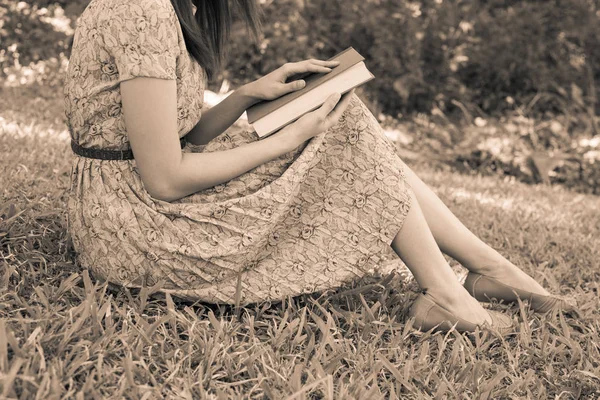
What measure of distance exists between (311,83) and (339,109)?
5.0 inches

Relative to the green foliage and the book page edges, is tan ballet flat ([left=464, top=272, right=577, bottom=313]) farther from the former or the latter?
the green foliage

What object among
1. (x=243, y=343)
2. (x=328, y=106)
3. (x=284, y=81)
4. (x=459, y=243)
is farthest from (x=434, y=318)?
(x=284, y=81)

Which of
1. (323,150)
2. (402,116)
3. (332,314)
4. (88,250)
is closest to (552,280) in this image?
(332,314)

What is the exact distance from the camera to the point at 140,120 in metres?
1.78

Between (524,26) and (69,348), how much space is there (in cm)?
557

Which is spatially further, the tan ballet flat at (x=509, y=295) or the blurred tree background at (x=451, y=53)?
the blurred tree background at (x=451, y=53)

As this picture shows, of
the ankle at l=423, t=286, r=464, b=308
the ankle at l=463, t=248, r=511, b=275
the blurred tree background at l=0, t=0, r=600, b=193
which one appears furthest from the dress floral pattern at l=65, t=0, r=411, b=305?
the blurred tree background at l=0, t=0, r=600, b=193

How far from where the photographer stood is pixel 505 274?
2.46 metres

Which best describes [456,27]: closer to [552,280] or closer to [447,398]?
[552,280]

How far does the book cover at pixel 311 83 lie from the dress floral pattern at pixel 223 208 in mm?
112

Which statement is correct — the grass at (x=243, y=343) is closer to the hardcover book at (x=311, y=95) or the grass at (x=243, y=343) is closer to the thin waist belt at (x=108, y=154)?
the thin waist belt at (x=108, y=154)

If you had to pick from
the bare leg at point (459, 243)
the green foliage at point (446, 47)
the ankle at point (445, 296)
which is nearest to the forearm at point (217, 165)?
the bare leg at point (459, 243)

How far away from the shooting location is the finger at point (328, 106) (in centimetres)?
199

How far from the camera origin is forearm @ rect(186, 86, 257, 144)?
227 centimetres
